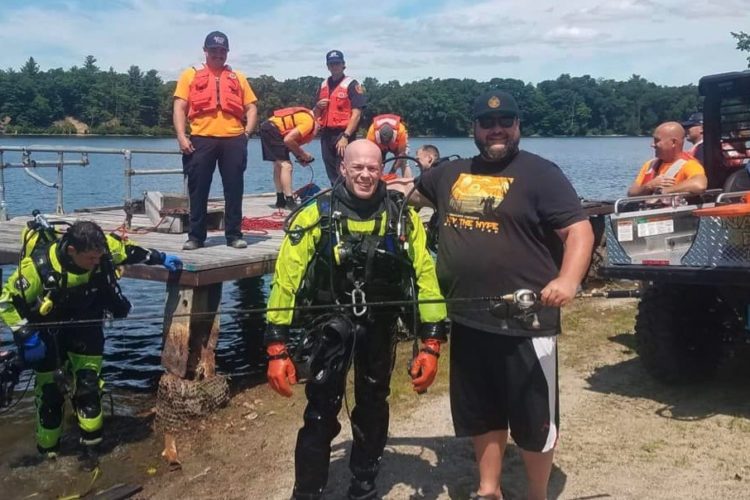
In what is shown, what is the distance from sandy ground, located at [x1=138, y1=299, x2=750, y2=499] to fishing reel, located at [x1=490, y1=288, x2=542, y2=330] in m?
1.25

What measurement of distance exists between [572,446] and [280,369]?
2226 mm

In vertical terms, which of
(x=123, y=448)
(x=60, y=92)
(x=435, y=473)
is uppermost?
(x=60, y=92)

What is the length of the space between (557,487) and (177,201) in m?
5.87

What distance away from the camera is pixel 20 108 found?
72375 millimetres

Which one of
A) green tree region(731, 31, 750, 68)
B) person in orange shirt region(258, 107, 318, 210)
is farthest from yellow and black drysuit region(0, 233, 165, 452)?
green tree region(731, 31, 750, 68)

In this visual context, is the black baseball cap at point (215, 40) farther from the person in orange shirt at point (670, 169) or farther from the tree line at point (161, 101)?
the tree line at point (161, 101)

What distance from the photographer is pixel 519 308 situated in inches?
136

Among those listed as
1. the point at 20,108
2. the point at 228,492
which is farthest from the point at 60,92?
the point at 228,492

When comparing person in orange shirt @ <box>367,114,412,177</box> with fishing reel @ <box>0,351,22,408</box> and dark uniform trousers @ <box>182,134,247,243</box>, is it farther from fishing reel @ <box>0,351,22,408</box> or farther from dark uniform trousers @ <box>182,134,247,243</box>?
fishing reel @ <box>0,351,22,408</box>

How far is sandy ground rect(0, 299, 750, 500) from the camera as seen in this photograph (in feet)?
14.8

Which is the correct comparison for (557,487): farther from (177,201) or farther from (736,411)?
(177,201)

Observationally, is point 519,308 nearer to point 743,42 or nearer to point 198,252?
point 198,252

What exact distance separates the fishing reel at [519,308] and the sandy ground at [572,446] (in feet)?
4.11

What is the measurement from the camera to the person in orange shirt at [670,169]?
5.92m
